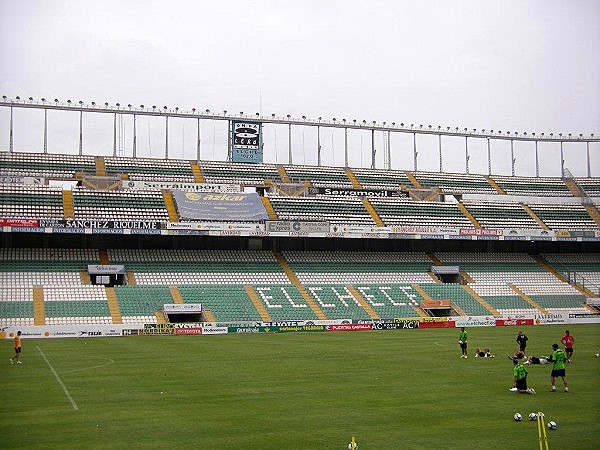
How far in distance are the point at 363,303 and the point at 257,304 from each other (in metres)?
9.33

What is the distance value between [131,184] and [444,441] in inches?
2180

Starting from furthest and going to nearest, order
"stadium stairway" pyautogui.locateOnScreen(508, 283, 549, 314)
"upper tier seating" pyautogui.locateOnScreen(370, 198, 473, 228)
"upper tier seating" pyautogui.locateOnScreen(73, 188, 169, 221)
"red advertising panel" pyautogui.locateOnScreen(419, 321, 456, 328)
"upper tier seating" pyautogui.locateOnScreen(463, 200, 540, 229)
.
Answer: "upper tier seating" pyautogui.locateOnScreen(463, 200, 540, 229) < "upper tier seating" pyautogui.locateOnScreen(370, 198, 473, 228) < "stadium stairway" pyautogui.locateOnScreen(508, 283, 549, 314) < "upper tier seating" pyautogui.locateOnScreen(73, 188, 169, 221) < "red advertising panel" pyautogui.locateOnScreen(419, 321, 456, 328)

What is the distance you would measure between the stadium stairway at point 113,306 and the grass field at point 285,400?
13.7 m

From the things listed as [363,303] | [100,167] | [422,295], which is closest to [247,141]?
[100,167]

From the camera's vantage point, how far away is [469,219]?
72.8 m

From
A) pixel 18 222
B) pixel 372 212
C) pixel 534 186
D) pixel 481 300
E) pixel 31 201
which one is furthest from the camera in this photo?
pixel 534 186

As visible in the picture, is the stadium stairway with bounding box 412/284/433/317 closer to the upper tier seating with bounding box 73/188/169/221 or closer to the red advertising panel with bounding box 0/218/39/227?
the upper tier seating with bounding box 73/188/169/221

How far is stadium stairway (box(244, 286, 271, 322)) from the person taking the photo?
5450 cm

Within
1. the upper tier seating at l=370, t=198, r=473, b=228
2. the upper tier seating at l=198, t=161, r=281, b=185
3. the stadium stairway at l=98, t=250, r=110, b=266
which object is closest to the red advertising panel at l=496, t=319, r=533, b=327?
the upper tier seating at l=370, t=198, r=473, b=228

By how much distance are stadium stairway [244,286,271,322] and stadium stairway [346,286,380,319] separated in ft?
28.2

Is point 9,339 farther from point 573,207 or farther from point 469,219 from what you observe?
point 573,207

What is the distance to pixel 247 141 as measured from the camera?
249 ft

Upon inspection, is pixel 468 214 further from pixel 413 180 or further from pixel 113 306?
pixel 113 306

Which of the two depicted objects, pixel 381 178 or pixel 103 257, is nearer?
pixel 103 257
